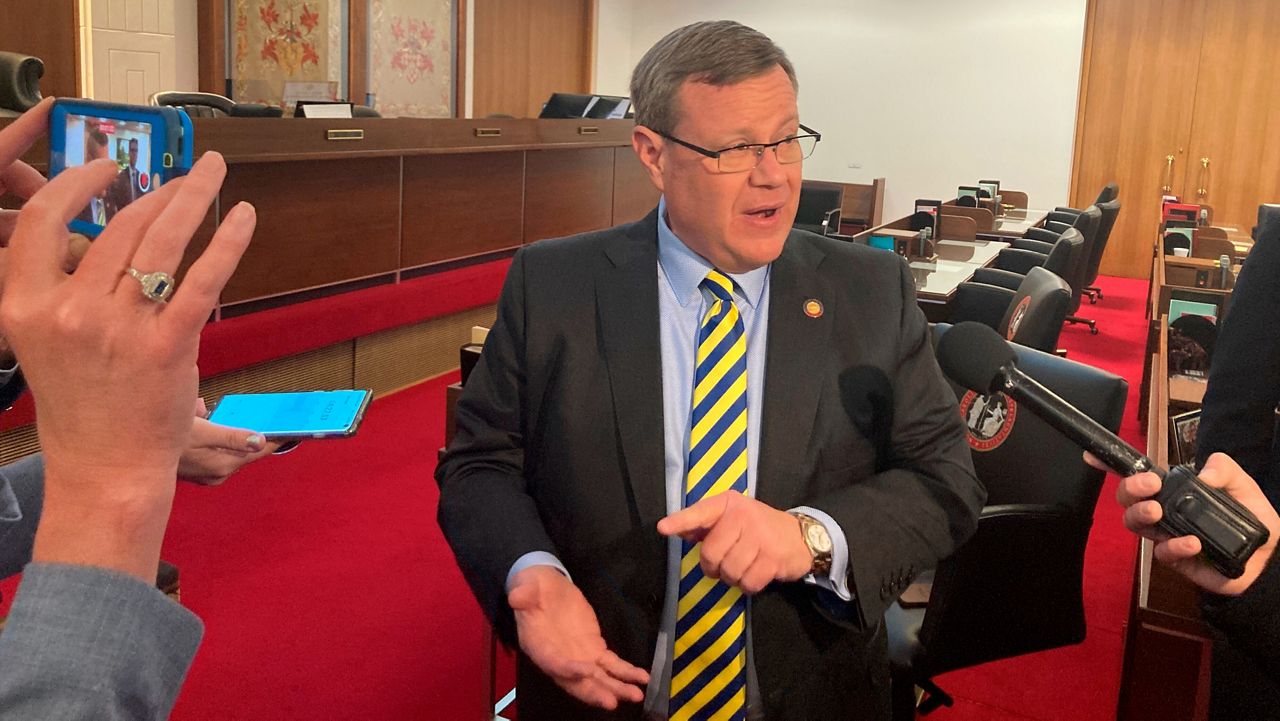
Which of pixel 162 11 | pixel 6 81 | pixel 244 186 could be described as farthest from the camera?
pixel 162 11

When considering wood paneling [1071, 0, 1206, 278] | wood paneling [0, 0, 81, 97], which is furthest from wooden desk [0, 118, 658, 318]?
wood paneling [1071, 0, 1206, 278]

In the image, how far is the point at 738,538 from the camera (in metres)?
1.21

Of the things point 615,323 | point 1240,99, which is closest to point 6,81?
point 615,323

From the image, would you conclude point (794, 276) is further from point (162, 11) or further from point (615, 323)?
point (162, 11)

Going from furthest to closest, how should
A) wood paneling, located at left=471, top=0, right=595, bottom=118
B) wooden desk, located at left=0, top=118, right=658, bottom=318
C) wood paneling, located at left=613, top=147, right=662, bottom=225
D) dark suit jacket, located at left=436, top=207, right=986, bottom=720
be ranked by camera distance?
wood paneling, located at left=471, top=0, right=595, bottom=118 → wood paneling, located at left=613, top=147, right=662, bottom=225 → wooden desk, located at left=0, top=118, right=658, bottom=318 → dark suit jacket, located at left=436, top=207, right=986, bottom=720

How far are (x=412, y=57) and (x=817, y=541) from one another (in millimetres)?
9247

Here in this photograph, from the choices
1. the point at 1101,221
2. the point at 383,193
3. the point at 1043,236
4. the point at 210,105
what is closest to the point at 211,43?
the point at 210,105

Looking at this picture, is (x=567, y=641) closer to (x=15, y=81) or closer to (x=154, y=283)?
(x=154, y=283)

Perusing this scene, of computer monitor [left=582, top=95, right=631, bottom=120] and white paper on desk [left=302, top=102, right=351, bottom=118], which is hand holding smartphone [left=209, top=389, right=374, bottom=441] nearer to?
white paper on desk [left=302, top=102, right=351, bottom=118]

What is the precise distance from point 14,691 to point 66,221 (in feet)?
0.84

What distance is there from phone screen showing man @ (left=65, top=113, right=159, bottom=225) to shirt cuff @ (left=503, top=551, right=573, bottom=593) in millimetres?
660

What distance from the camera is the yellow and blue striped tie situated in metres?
1.47

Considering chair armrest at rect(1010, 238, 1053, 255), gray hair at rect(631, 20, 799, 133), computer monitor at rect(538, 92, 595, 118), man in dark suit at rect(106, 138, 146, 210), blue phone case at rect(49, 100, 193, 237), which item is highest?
computer monitor at rect(538, 92, 595, 118)

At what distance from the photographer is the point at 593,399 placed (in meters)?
1.50
